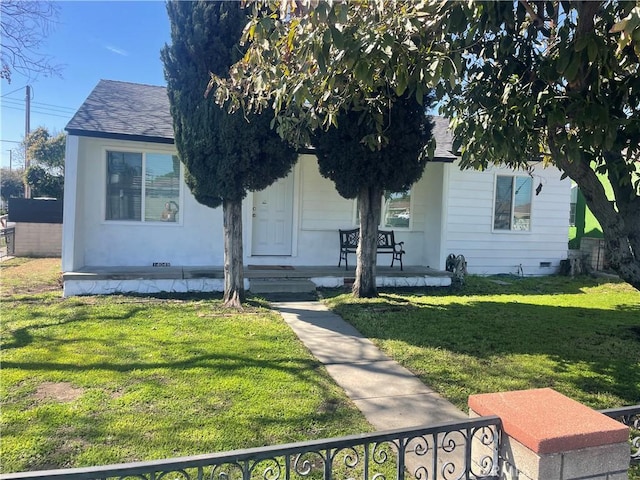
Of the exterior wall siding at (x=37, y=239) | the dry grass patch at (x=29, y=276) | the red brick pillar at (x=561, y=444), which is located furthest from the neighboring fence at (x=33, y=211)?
the red brick pillar at (x=561, y=444)

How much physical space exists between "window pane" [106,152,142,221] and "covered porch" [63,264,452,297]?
1.24 metres

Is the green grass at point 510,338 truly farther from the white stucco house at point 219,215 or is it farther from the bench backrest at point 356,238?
the white stucco house at point 219,215

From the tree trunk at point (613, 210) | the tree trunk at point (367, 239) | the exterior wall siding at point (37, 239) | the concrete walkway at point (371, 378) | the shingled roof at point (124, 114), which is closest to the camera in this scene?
the concrete walkway at point (371, 378)

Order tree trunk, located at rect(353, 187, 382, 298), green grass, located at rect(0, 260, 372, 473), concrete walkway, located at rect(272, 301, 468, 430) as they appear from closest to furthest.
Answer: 1. green grass, located at rect(0, 260, 372, 473)
2. concrete walkway, located at rect(272, 301, 468, 430)
3. tree trunk, located at rect(353, 187, 382, 298)

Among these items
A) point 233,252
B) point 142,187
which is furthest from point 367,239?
point 142,187

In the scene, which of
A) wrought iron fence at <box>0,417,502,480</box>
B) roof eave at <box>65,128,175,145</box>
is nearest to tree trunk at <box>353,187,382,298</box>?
roof eave at <box>65,128,175,145</box>

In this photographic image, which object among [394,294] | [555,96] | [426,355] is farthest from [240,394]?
[394,294]

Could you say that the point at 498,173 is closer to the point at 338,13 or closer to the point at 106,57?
the point at 338,13

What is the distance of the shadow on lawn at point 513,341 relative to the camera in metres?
4.39

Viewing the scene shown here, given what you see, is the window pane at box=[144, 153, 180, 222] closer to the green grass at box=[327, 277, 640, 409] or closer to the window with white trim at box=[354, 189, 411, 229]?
the green grass at box=[327, 277, 640, 409]

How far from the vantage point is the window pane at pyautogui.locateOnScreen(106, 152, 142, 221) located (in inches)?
360

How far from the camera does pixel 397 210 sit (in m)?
11.1

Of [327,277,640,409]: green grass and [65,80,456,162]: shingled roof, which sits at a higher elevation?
[65,80,456,162]: shingled roof

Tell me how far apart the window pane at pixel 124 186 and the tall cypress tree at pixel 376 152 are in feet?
13.6
